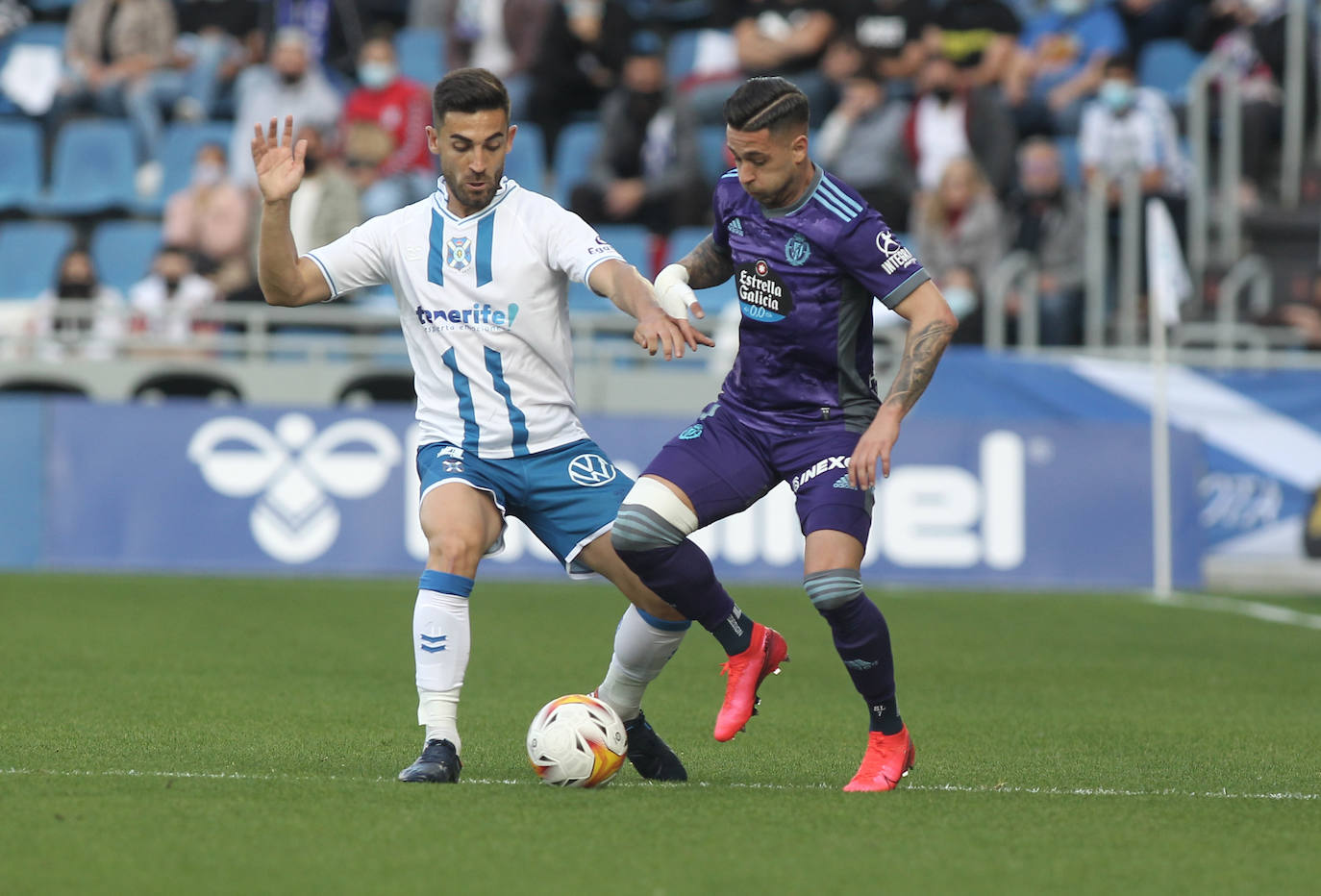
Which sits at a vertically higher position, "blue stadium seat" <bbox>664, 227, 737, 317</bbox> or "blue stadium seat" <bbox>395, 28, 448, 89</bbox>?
"blue stadium seat" <bbox>395, 28, 448, 89</bbox>

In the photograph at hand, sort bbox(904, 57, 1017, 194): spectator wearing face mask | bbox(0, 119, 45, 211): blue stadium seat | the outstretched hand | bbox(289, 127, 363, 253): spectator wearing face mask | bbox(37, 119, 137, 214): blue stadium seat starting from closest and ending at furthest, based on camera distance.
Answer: the outstretched hand
bbox(289, 127, 363, 253): spectator wearing face mask
bbox(904, 57, 1017, 194): spectator wearing face mask
bbox(37, 119, 137, 214): blue stadium seat
bbox(0, 119, 45, 211): blue stadium seat

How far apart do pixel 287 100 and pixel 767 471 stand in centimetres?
1371

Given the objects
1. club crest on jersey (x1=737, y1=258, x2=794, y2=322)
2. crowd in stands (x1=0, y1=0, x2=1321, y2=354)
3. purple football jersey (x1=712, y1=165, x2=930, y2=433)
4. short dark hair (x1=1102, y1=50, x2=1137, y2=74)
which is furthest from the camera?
short dark hair (x1=1102, y1=50, x2=1137, y2=74)

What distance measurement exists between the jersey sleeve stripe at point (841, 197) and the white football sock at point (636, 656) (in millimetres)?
1492

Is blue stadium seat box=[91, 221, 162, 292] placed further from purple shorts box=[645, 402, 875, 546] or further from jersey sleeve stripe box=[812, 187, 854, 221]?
jersey sleeve stripe box=[812, 187, 854, 221]

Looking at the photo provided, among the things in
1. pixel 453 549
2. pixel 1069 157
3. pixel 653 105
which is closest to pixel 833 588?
pixel 453 549

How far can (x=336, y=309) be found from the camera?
16.2 meters

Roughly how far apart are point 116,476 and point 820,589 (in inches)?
403

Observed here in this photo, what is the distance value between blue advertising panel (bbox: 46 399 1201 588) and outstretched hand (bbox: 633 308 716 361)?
8.94 meters

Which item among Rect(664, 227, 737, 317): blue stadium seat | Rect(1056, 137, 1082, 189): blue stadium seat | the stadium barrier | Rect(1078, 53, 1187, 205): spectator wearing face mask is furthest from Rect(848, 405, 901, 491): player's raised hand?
Rect(1056, 137, 1082, 189): blue stadium seat

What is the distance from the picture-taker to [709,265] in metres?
6.77

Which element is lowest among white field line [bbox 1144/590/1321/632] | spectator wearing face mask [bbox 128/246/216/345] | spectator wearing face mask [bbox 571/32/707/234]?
white field line [bbox 1144/590/1321/632]

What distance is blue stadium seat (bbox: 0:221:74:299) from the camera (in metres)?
19.0

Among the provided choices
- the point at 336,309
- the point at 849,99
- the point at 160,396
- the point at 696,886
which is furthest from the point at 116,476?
the point at 696,886
